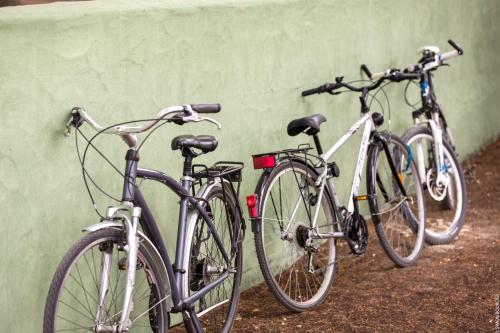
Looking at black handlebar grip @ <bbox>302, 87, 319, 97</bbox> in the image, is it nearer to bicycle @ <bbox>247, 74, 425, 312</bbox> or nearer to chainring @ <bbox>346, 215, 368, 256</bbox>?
bicycle @ <bbox>247, 74, 425, 312</bbox>

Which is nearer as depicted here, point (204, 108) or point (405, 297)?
point (204, 108)

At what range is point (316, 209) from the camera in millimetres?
5352

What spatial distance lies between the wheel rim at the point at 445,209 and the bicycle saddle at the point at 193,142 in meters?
2.54

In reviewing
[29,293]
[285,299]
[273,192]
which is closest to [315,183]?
[273,192]

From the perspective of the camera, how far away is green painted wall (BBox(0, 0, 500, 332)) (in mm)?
4086

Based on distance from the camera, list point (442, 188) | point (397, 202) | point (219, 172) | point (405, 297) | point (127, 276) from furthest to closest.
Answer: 1. point (442, 188)
2. point (397, 202)
3. point (405, 297)
4. point (219, 172)
5. point (127, 276)

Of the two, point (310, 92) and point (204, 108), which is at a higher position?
point (310, 92)

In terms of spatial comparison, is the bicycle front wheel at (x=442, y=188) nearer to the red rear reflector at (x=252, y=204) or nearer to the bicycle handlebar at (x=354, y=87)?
the bicycle handlebar at (x=354, y=87)

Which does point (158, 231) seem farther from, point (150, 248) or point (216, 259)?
point (216, 259)

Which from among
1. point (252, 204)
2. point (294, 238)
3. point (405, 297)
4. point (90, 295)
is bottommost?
point (405, 297)

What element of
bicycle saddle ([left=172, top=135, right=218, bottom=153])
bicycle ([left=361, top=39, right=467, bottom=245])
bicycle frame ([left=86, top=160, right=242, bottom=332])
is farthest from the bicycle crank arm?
bicycle ([left=361, top=39, right=467, bottom=245])

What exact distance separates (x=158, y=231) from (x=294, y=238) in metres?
1.27

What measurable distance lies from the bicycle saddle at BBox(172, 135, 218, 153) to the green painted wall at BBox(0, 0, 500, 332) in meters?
0.39

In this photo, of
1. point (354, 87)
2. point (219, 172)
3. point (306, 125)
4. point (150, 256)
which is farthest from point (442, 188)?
point (150, 256)
